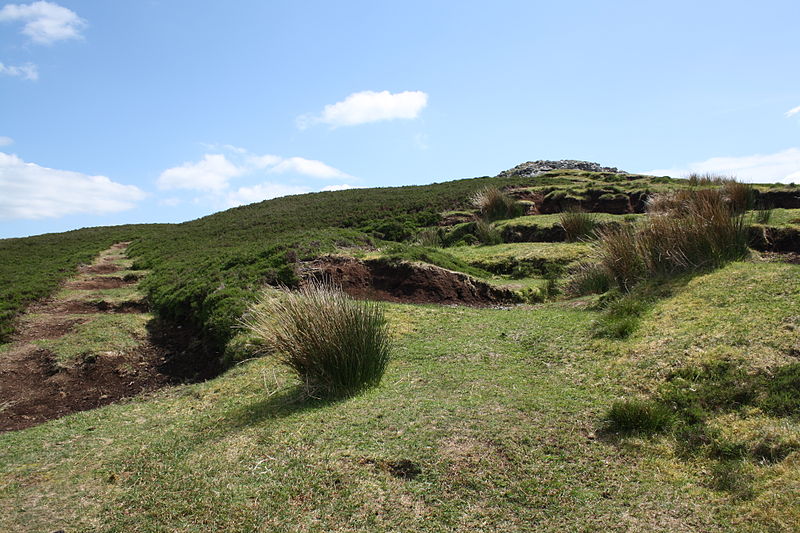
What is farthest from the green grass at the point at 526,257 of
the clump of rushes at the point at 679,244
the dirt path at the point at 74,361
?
the dirt path at the point at 74,361

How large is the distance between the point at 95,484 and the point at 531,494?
13.4ft

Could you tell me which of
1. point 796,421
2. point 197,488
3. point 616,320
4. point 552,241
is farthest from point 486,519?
point 552,241

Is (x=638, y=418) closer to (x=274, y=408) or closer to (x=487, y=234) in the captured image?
(x=274, y=408)

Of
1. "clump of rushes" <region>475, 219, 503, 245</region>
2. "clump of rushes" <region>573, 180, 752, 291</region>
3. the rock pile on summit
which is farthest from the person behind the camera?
the rock pile on summit

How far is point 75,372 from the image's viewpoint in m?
10.3

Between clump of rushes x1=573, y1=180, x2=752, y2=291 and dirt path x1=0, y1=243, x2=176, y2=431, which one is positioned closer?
clump of rushes x1=573, y1=180, x2=752, y2=291

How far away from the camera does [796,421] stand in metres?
4.29

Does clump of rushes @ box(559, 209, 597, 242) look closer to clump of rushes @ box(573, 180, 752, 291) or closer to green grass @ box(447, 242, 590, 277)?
green grass @ box(447, 242, 590, 277)

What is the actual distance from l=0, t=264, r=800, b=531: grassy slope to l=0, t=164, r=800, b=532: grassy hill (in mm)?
22

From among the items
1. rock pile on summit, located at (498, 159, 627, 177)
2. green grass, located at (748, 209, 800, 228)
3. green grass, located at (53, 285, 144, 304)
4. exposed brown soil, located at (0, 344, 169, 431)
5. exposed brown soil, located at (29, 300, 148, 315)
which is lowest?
exposed brown soil, located at (0, 344, 169, 431)

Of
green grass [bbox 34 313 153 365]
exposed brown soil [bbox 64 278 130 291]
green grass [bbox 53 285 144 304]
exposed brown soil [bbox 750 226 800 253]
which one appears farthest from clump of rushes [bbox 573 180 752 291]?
exposed brown soil [bbox 64 278 130 291]

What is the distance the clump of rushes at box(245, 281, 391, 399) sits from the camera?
6395 mm

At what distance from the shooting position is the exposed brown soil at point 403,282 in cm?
1311

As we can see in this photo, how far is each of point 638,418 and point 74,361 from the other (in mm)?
10935
